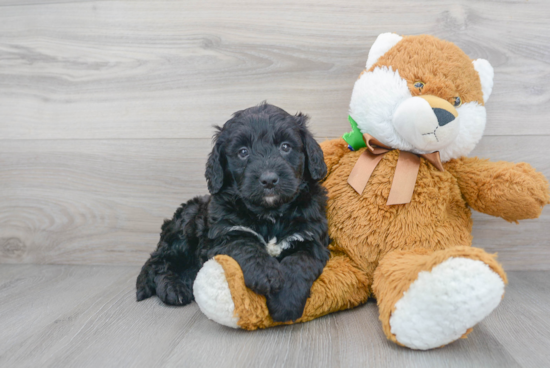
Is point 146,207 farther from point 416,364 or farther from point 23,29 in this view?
point 416,364

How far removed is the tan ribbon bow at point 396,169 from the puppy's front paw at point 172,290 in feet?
2.52

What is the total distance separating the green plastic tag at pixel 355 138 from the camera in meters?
1.59

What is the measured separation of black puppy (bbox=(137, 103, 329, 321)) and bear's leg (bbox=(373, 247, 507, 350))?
300mm

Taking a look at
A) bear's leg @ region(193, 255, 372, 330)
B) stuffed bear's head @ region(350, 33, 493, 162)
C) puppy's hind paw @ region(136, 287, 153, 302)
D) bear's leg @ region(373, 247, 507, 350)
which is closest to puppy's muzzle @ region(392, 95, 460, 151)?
stuffed bear's head @ region(350, 33, 493, 162)

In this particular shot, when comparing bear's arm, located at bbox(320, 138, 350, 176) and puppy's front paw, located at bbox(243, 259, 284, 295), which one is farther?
bear's arm, located at bbox(320, 138, 350, 176)

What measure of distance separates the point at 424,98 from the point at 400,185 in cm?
30

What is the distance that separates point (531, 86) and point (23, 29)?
243cm

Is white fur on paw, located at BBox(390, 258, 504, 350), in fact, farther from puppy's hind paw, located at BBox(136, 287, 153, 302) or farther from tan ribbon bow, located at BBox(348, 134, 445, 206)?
puppy's hind paw, located at BBox(136, 287, 153, 302)

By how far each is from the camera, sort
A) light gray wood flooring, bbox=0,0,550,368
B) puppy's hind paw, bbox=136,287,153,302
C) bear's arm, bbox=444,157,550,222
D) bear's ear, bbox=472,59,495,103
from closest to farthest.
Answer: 1. bear's arm, bbox=444,157,550,222
2. bear's ear, bbox=472,59,495,103
3. puppy's hind paw, bbox=136,287,153,302
4. light gray wood flooring, bbox=0,0,550,368

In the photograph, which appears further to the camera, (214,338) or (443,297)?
(214,338)

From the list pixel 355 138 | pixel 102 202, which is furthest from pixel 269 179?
pixel 102 202

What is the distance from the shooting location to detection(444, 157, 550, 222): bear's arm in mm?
1392

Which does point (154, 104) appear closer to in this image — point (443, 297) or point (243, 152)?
point (243, 152)

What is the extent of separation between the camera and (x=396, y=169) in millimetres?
1477
